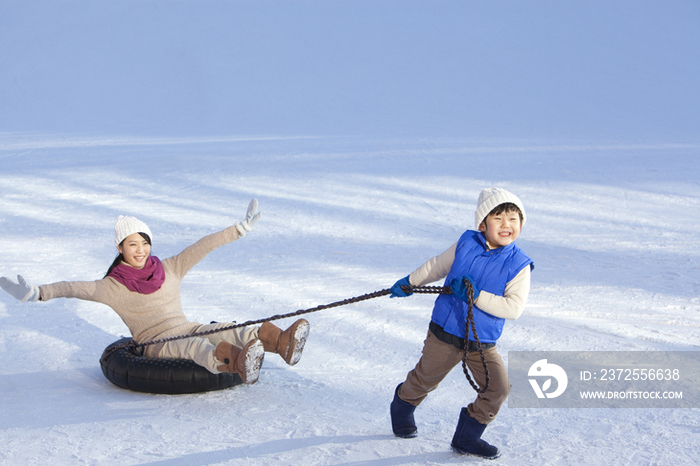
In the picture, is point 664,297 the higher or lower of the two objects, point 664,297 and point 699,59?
the lower

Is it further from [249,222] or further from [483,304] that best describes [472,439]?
[249,222]

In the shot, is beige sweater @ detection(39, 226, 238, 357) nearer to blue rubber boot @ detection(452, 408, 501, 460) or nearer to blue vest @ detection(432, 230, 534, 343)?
blue vest @ detection(432, 230, 534, 343)

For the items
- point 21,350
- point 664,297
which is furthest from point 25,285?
point 664,297

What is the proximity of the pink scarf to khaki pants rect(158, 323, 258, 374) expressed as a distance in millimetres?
306

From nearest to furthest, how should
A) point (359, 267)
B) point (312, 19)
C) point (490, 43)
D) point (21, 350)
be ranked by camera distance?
1. point (21, 350)
2. point (359, 267)
3. point (490, 43)
4. point (312, 19)

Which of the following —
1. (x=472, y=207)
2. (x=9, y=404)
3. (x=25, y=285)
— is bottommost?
(x=9, y=404)

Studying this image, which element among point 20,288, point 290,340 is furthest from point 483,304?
point 20,288

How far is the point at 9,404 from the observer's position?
304 centimetres

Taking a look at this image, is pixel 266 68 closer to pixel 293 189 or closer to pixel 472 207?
pixel 293 189

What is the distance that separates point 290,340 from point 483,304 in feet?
3.31

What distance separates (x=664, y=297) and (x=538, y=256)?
1.45 m

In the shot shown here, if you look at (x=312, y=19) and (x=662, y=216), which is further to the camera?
(x=312, y=19)

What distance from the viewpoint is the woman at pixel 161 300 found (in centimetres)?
296

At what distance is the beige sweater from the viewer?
10.3 ft
